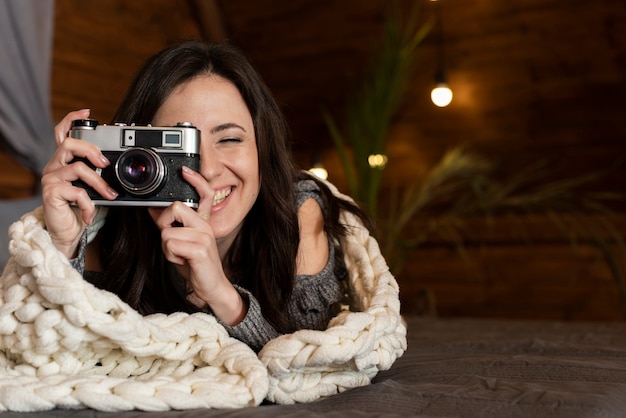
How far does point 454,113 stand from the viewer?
324 cm

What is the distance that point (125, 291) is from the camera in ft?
4.00

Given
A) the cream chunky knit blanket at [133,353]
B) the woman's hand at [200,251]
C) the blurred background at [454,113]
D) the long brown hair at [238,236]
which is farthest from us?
the blurred background at [454,113]

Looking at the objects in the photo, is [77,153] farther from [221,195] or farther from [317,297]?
[317,297]

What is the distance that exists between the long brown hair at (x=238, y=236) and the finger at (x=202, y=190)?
7.6 inches

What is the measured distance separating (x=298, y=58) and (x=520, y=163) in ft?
3.64

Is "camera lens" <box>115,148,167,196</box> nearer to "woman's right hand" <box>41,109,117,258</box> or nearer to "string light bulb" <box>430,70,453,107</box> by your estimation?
"woman's right hand" <box>41,109,117,258</box>

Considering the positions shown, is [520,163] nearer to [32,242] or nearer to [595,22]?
[595,22]

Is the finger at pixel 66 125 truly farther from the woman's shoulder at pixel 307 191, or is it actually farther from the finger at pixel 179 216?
the woman's shoulder at pixel 307 191

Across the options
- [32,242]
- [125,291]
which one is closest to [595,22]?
[125,291]

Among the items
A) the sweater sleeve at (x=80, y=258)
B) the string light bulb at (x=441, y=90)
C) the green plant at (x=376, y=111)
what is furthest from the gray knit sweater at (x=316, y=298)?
the string light bulb at (x=441, y=90)

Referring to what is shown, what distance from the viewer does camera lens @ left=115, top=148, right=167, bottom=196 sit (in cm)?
100

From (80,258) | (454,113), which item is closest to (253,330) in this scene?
(80,258)

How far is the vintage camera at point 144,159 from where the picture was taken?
1006 millimetres

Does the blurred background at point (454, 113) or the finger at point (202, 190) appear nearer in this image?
the finger at point (202, 190)
